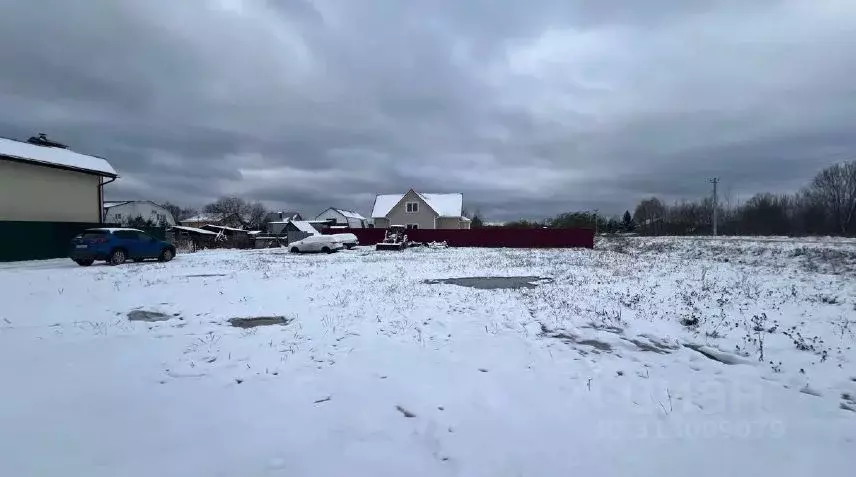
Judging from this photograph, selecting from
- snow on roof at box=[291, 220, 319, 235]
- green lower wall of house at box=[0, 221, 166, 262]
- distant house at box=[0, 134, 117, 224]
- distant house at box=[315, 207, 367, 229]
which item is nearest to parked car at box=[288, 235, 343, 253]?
distant house at box=[0, 134, 117, 224]

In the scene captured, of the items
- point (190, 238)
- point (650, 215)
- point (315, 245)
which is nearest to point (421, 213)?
point (315, 245)

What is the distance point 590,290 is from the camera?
1037 cm

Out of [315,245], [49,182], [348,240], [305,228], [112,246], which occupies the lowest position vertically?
[315,245]

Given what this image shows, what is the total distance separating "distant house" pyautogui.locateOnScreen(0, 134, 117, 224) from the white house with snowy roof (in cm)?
2892

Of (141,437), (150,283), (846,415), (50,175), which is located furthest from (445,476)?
(50,175)

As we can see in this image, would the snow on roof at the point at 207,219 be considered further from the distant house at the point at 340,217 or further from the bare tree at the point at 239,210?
the distant house at the point at 340,217

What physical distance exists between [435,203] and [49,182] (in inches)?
1405

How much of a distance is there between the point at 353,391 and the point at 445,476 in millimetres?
1613

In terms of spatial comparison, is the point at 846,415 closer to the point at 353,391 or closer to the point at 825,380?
the point at 825,380

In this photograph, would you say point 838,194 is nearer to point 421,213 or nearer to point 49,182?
point 421,213

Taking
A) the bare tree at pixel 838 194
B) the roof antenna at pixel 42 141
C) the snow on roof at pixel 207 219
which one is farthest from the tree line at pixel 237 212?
the bare tree at pixel 838 194

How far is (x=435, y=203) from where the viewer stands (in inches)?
2009

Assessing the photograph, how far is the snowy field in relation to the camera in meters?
3.23

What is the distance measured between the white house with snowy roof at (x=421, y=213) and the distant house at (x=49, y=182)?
28.9 m
